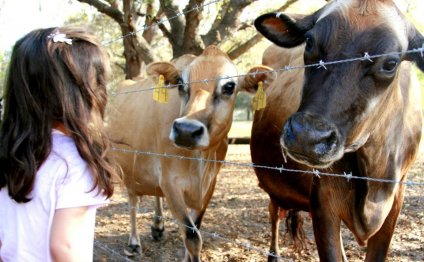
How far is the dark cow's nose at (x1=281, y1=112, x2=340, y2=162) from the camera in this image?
2.37 meters

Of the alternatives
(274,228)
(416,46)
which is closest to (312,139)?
(416,46)

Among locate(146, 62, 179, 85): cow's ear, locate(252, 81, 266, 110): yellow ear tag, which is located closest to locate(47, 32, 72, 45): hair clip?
locate(252, 81, 266, 110): yellow ear tag

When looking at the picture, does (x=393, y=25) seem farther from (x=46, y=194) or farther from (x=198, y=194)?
(x=198, y=194)

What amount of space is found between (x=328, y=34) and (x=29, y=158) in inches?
64.2

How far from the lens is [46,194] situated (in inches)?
70.9

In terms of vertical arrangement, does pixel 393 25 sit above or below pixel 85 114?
above

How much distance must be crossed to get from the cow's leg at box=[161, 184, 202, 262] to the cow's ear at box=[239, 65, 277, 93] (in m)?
1.17

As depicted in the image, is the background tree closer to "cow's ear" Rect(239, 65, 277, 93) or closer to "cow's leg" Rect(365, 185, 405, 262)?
"cow's ear" Rect(239, 65, 277, 93)

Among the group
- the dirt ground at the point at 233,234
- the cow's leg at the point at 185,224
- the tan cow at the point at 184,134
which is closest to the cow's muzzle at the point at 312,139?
the tan cow at the point at 184,134

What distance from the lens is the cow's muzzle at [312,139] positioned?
2371mm

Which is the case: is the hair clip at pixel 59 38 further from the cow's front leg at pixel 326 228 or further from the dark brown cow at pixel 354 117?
the cow's front leg at pixel 326 228

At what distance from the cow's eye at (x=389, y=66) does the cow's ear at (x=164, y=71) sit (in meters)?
2.59

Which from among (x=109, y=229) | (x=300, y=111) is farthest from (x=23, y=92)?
(x=109, y=229)

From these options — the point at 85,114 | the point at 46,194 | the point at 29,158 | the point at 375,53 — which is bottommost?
the point at 46,194
